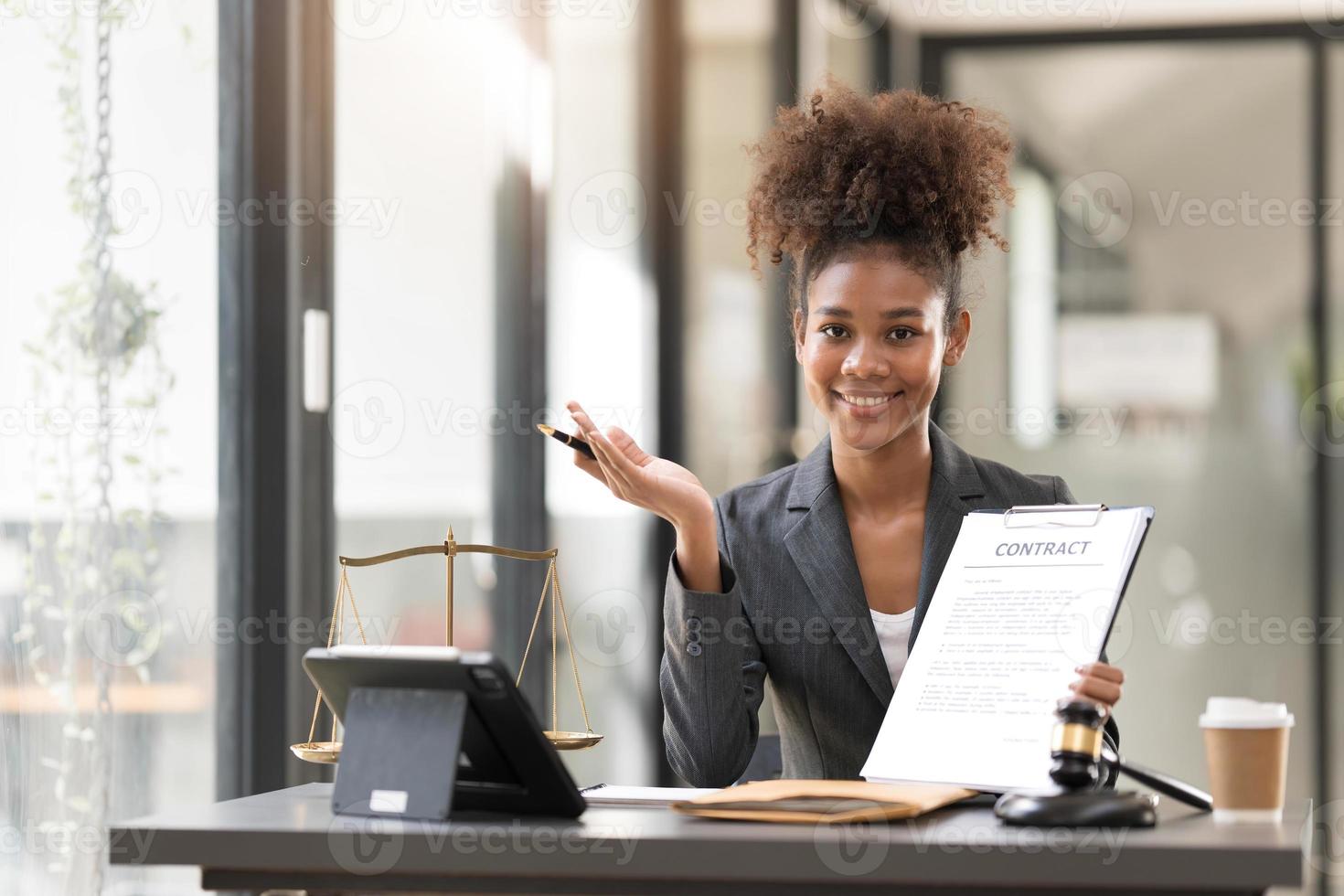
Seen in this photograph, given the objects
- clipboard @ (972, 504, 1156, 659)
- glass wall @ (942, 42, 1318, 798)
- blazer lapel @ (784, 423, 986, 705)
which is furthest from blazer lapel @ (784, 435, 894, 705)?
glass wall @ (942, 42, 1318, 798)

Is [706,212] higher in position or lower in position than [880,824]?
higher

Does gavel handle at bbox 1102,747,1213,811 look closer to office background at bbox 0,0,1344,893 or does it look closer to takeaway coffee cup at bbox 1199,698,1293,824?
takeaway coffee cup at bbox 1199,698,1293,824

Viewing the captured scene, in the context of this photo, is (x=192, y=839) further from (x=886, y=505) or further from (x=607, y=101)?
(x=607, y=101)

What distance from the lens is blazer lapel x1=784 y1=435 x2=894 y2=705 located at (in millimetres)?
1888

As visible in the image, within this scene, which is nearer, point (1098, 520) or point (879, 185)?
point (1098, 520)

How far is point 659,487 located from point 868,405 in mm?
504

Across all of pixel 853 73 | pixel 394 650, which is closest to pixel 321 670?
pixel 394 650

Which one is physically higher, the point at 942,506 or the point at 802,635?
the point at 942,506

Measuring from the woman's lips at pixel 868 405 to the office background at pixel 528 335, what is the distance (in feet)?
1.15

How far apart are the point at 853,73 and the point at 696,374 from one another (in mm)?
1148

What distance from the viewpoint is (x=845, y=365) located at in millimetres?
1896

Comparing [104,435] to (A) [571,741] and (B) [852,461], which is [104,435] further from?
(B) [852,461]

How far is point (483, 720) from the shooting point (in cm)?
126

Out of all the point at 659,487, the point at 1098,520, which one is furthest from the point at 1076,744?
the point at 659,487
